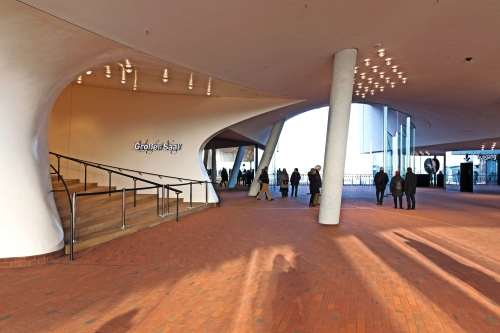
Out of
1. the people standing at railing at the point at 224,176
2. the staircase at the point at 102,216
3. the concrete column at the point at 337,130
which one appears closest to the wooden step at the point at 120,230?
the staircase at the point at 102,216

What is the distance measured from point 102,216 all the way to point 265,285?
5461mm

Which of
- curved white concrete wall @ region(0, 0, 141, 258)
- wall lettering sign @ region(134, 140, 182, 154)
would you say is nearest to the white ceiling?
curved white concrete wall @ region(0, 0, 141, 258)

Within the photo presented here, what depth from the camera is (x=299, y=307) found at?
12.8ft

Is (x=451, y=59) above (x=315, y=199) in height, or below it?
above

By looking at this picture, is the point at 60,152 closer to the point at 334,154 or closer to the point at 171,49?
the point at 171,49

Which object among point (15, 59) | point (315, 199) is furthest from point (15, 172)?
point (315, 199)

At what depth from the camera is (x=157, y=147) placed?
1416 cm

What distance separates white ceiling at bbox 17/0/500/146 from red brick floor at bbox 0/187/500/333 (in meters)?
3.94

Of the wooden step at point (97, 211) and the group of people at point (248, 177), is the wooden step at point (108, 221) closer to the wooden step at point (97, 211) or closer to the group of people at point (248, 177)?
the wooden step at point (97, 211)

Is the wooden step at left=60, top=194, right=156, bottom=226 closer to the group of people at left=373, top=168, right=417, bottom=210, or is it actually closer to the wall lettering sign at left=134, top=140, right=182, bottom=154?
the wall lettering sign at left=134, top=140, right=182, bottom=154

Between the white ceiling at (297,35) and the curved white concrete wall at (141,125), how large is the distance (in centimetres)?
243

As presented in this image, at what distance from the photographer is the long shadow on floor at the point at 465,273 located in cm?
450

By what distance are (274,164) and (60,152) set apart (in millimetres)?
16311

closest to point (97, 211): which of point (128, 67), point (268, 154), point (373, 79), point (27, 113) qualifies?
point (27, 113)
